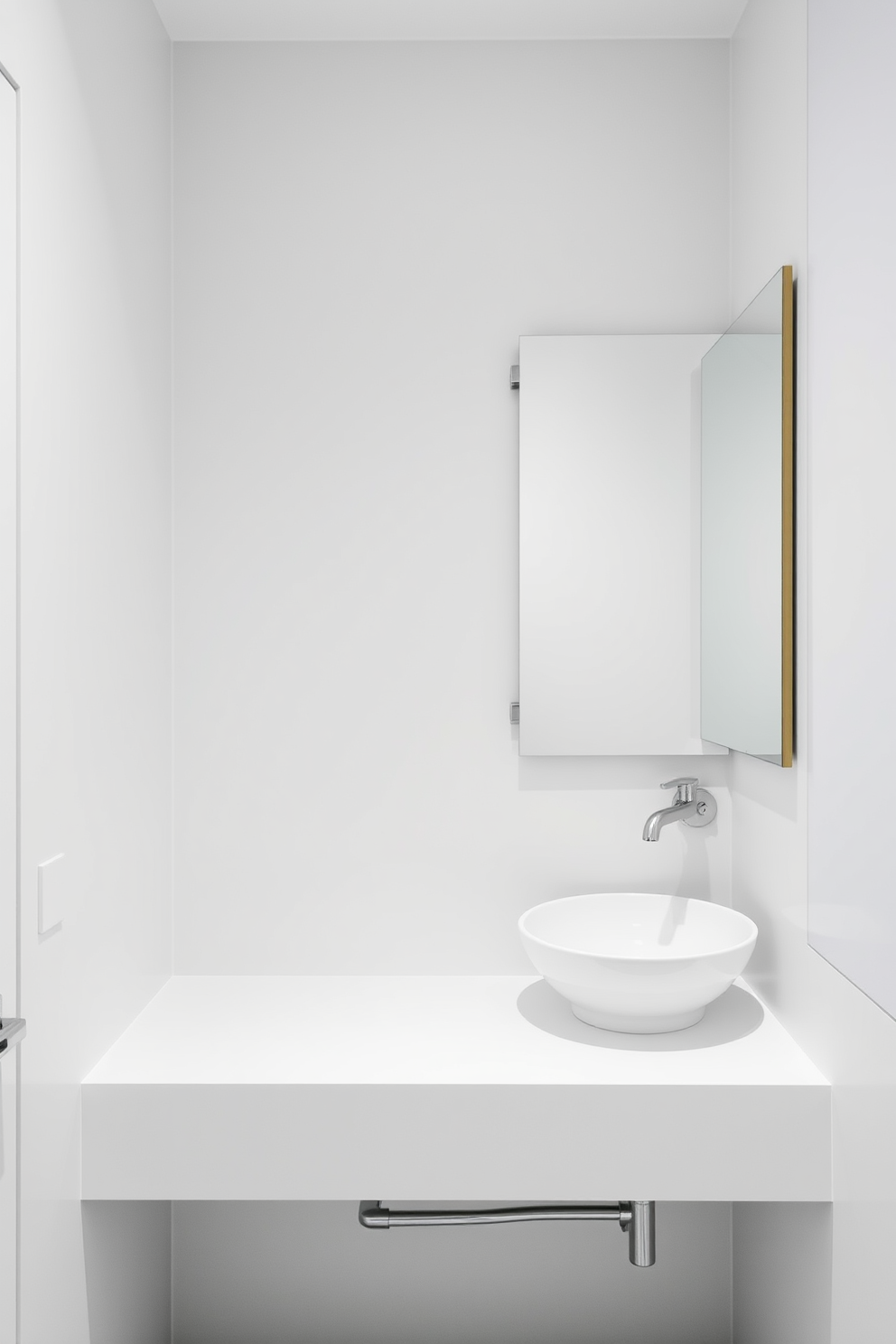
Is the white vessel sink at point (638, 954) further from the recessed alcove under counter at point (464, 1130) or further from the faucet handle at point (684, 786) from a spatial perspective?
the faucet handle at point (684, 786)

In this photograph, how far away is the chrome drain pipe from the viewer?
62.0 inches

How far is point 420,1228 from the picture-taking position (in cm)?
182

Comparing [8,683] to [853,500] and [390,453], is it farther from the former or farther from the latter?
[853,500]

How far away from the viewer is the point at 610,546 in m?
1.79

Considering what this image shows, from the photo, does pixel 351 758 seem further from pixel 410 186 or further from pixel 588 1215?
pixel 410 186

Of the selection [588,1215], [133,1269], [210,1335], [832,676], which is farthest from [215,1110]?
[832,676]

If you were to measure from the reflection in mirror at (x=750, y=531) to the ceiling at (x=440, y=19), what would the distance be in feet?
1.98

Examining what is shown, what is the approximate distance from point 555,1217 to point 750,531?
1222 mm

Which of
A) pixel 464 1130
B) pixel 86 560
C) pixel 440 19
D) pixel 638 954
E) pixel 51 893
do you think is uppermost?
pixel 440 19

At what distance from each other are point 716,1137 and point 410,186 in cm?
176

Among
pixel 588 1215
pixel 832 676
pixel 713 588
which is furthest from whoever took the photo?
pixel 713 588

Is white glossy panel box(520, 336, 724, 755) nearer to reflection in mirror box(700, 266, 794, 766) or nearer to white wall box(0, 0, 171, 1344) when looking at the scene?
reflection in mirror box(700, 266, 794, 766)

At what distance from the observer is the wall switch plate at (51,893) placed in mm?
→ 1222

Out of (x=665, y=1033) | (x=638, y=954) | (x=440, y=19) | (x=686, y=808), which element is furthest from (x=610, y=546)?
(x=440, y=19)
